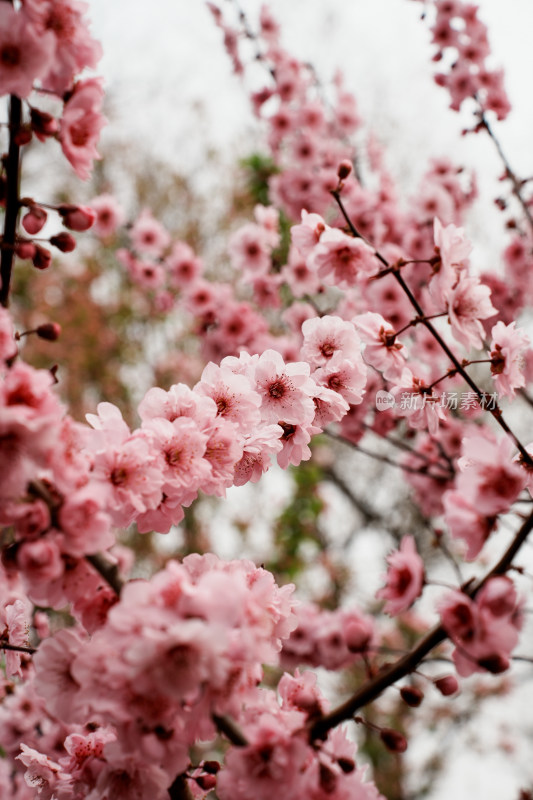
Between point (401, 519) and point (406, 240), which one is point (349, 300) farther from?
point (401, 519)

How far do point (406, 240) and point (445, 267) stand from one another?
2.72m

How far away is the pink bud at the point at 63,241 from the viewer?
1.38 m

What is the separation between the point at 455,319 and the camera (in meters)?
1.46

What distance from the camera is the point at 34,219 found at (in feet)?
4.41

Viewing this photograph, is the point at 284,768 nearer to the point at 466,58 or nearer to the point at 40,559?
the point at 40,559

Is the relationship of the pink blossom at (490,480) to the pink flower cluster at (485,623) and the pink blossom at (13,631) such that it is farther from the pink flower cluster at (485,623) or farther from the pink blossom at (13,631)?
the pink blossom at (13,631)

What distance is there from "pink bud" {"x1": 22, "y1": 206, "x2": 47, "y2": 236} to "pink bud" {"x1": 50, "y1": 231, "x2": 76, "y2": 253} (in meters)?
0.04

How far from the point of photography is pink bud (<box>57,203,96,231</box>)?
1352 millimetres

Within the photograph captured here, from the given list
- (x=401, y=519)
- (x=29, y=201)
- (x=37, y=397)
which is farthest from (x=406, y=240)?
(x=401, y=519)

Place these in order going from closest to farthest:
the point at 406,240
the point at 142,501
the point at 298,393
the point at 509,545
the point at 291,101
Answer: the point at 509,545 → the point at 142,501 → the point at 298,393 → the point at 406,240 → the point at 291,101

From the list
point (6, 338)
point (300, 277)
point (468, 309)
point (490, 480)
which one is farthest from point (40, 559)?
point (300, 277)

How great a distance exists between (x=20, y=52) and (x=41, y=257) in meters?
0.42

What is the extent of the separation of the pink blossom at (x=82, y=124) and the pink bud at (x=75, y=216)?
77 mm

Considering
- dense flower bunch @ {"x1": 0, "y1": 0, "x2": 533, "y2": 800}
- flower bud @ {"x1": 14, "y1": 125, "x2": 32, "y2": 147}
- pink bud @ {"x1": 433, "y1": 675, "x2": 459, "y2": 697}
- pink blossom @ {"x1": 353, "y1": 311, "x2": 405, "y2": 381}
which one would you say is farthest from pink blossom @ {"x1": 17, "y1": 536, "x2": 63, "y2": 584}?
pink blossom @ {"x1": 353, "y1": 311, "x2": 405, "y2": 381}
